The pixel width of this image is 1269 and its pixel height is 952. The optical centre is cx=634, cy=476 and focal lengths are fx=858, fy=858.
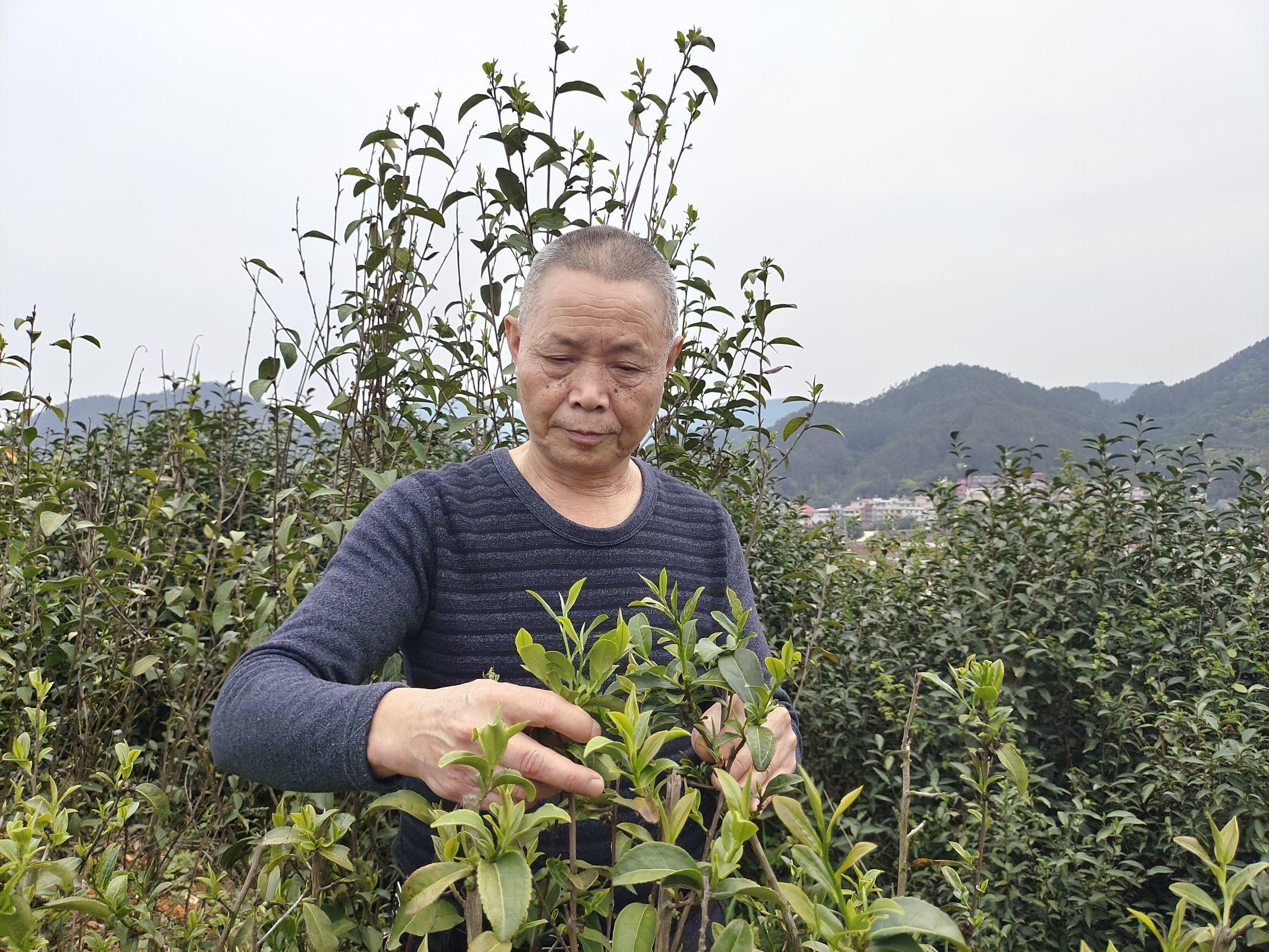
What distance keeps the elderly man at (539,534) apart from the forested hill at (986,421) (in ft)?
4.29

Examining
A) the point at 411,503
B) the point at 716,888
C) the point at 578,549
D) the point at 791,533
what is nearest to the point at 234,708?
the point at 411,503

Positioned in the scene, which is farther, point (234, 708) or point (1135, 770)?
point (1135, 770)

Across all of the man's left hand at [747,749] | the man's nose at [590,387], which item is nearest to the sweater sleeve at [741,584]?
the man's left hand at [747,749]

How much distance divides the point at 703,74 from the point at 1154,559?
9.10 ft

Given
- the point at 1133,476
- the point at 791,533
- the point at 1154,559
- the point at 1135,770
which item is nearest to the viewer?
the point at 1135,770

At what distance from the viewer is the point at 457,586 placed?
5.96ft

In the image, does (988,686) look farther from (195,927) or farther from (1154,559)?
(1154,559)

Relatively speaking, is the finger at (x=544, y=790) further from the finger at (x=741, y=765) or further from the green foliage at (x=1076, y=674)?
the green foliage at (x=1076, y=674)

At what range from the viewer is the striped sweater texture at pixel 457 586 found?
1433 mm

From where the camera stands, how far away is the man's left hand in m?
0.91

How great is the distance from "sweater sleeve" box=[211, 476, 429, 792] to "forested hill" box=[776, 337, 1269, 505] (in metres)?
1.80

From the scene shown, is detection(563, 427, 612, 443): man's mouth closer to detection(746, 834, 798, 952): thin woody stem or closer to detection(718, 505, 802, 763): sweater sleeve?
detection(718, 505, 802, 763): sweater sleeve

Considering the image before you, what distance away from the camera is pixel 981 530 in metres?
4.00

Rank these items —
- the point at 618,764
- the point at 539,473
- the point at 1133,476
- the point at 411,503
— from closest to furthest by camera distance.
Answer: the point at 618,764, the point at 411,503, the point at 539,473, the point at 1133,476
